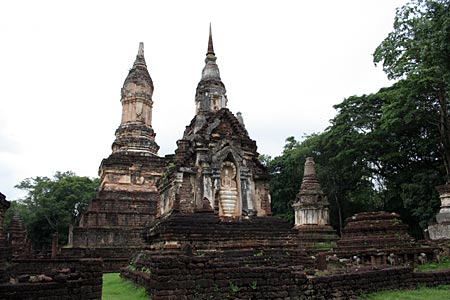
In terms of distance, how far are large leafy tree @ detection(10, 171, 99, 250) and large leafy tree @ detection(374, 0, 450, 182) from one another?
3813cm

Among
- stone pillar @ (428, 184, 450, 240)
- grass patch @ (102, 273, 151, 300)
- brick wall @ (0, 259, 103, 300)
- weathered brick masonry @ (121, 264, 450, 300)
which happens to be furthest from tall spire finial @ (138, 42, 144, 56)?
brick wall @ (0, 259, 103, 300)

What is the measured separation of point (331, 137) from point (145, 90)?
56.0ft

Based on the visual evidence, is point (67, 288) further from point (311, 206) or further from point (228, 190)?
point (311, 206)

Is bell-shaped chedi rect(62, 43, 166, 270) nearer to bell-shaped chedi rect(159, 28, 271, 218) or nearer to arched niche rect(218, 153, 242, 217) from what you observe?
bell-shaped chedi rect(159, 28, 271, 218)

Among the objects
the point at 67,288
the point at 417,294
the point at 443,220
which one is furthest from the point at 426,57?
the point at 67,288

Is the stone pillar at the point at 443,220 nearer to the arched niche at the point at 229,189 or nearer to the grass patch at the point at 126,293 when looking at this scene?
the arched niche at the point at 229,189

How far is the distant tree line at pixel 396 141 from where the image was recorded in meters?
21.3

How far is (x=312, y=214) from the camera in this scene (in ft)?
87.7

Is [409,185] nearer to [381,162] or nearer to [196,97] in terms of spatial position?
[381,162]

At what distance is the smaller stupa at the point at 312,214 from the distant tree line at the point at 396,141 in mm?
5803

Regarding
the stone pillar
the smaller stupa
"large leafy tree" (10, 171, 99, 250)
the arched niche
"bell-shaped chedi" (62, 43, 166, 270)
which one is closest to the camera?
the arched niche

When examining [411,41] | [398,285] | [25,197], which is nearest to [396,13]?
[411,41]

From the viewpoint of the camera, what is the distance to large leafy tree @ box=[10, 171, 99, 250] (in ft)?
152

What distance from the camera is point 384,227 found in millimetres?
17109
